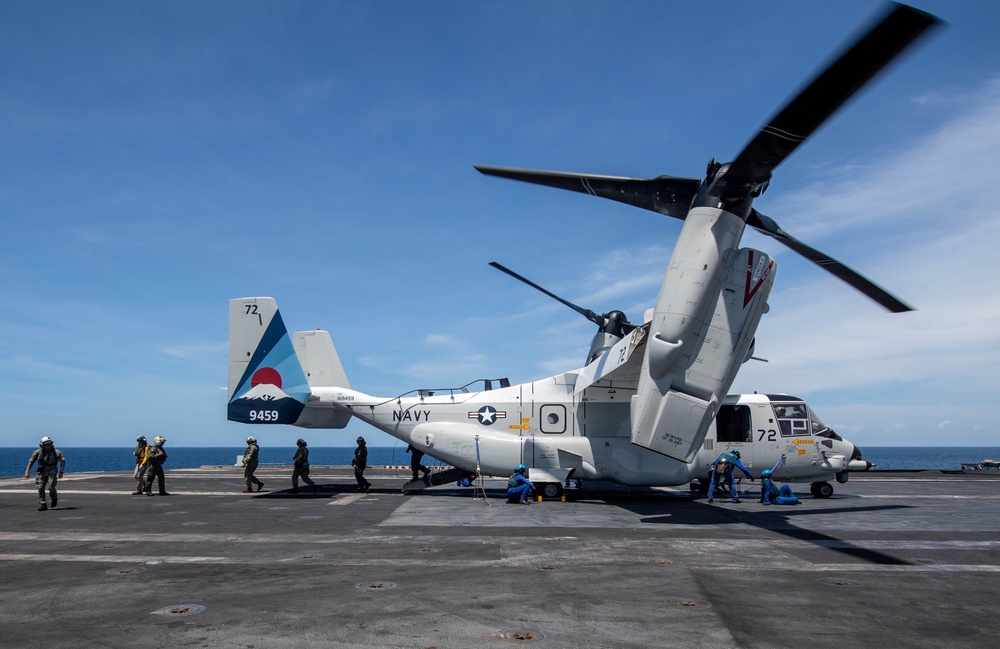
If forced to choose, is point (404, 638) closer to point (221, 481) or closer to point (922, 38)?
point (922, 38)

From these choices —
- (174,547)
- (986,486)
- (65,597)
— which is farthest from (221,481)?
(986,486)

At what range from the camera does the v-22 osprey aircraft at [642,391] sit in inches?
572

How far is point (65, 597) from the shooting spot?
7461mm

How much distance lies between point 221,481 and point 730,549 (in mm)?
21712

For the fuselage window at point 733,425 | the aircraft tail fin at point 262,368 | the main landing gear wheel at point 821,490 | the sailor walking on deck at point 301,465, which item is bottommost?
the main landing gear wheel at point 821,490

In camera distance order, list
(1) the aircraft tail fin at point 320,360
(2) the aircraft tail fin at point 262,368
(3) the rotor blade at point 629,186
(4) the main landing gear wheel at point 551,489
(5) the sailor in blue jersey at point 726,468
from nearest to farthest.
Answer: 1. (3) the rotor blade at point 629,186
2. (5) the sailor in blue jersey at point 726,468
3. (4) the main landing gear wheel at point 551,489
4. (2) the aircraft tail fin at point 262,368
5. (1) the aircraft tail fin at point 320,360

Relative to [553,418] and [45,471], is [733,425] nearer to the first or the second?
[553,418]

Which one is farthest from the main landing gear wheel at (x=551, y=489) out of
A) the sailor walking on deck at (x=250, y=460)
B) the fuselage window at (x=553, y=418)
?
the sailor walking on deck at (x=250, y=460)

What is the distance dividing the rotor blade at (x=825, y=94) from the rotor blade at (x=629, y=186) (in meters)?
1.47

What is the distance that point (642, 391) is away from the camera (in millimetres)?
15273

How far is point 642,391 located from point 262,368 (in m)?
12.2

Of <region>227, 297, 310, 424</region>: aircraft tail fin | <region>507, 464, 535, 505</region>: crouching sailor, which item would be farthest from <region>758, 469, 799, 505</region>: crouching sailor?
<region>227, 297, 310, 424</region>: aircraft tail fin

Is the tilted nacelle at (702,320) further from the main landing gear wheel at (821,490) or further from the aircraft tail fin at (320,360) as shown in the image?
the aircraft tail fin at (320,360)

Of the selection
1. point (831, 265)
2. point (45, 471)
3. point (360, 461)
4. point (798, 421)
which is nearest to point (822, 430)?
point (798, 421)
